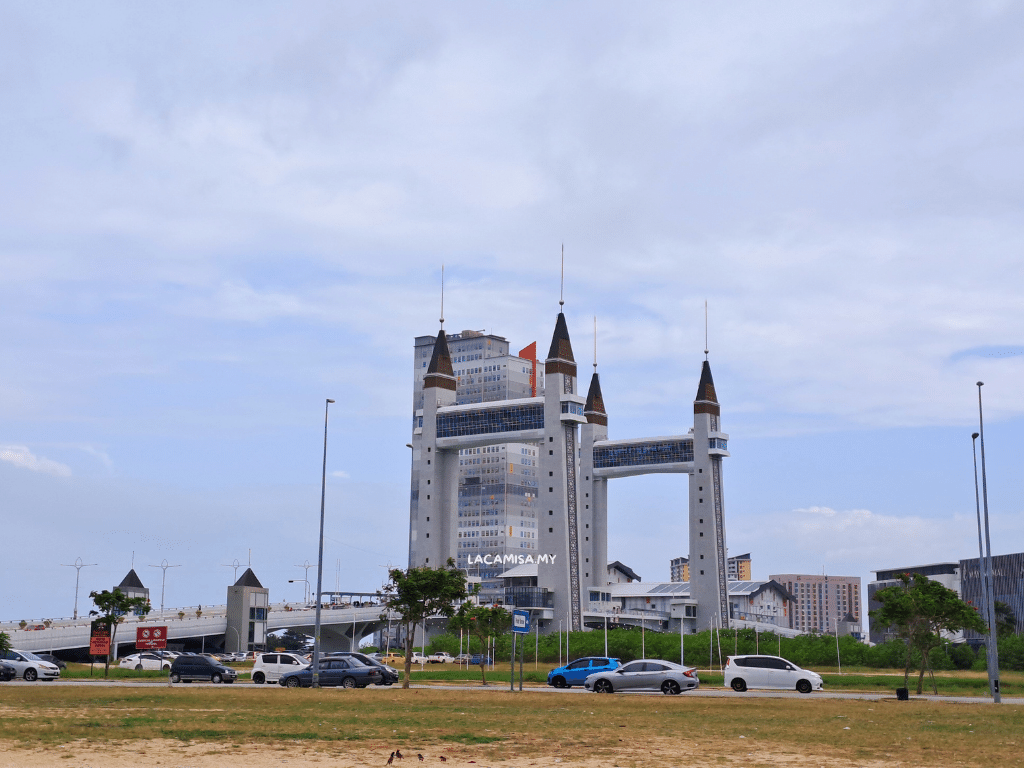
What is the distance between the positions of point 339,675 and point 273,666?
24.4 feet

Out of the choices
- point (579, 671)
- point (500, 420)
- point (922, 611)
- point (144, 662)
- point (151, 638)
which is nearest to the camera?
point (922, 611)

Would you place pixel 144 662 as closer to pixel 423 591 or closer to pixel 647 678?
pixel 423 591

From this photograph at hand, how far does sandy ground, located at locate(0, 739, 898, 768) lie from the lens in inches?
776

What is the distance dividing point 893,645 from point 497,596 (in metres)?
71.6

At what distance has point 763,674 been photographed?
170ft

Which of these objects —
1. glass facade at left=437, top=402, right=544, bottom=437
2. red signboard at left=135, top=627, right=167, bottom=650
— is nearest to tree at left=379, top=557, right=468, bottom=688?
red signboard at left=135, top=627, right=167, bottom=650

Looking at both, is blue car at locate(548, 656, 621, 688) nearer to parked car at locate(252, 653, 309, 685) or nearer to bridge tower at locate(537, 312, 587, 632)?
parked car at locate(252, 653, 309, 685)

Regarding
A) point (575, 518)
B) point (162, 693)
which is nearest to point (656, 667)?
point (162, 693)

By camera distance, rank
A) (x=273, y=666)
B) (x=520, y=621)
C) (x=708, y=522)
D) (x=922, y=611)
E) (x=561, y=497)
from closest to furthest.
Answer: (x=922, y=611)
(x=520, y=621)
(x=273, y=666)
(x=561, y=497)
(x=708, y=522)

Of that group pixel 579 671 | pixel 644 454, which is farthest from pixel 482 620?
pixel 644 454

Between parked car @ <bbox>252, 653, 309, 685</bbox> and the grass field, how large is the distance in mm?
17601

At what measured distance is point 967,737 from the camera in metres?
26.2

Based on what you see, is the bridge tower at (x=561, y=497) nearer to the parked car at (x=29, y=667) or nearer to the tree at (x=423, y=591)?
the tree at (x=423, y=591)

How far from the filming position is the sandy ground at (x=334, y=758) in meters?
19.7
